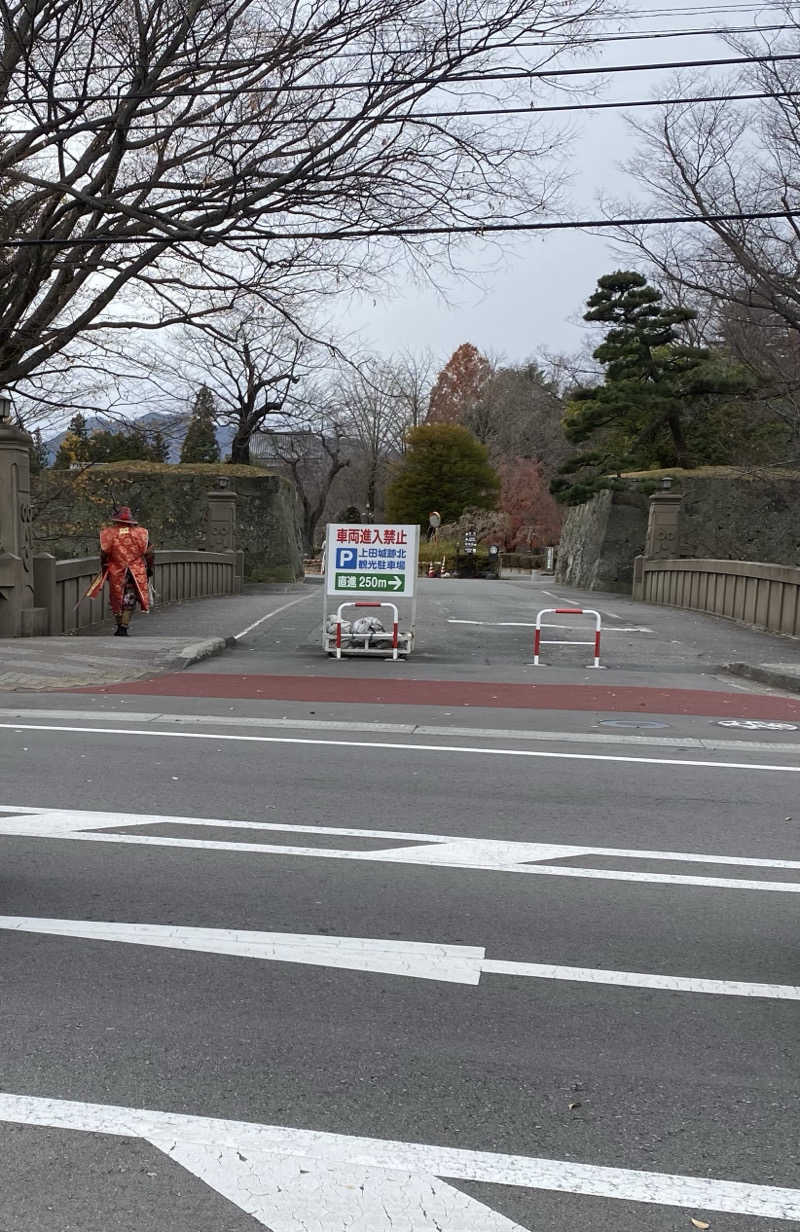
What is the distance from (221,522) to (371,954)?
33.5 metres

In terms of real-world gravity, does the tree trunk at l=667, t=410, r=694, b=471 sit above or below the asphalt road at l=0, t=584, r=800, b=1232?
above

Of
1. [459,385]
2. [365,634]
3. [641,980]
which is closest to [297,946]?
[641,980]

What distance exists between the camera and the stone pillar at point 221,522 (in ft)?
121

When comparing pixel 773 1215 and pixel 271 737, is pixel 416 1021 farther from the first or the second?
pixel 271 737

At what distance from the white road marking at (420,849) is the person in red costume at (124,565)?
35.7 ft

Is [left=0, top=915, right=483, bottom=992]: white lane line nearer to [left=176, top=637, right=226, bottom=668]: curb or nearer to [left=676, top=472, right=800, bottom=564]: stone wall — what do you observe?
[left=176, top=637, right=226, bottom=668]: curb

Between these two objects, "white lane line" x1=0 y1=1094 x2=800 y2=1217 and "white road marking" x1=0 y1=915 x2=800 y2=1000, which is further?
"white road marking" x1=0 y1=915 x2=800 y2=1000

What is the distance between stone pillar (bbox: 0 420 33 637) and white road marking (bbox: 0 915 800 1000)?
1233cm

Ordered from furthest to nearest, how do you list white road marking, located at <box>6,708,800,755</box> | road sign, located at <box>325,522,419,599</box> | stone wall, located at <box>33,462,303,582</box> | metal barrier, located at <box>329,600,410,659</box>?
stone wall, located at <box>33,462,303,582</box>
road sign, located at <box>325,522,419,599</box>
metal barrier, located at <box>329,600,410,659</box>
white road marking, located at <box>6,708,800,755</box>

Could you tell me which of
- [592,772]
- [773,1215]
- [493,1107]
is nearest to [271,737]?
[592,772]

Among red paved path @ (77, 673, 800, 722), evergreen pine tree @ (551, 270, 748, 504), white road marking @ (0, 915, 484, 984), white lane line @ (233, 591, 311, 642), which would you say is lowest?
white lane line @ (233, 591, 311, 642)

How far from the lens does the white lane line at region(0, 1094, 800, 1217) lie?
2.89 meters

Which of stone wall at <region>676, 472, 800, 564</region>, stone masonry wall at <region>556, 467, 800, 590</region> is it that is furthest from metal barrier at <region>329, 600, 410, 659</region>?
stone wall at <region>676, 472, 800, 564</region>

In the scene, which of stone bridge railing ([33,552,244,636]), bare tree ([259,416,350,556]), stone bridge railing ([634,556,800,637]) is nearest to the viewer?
stone bridge railing ([33,552,244,636])
